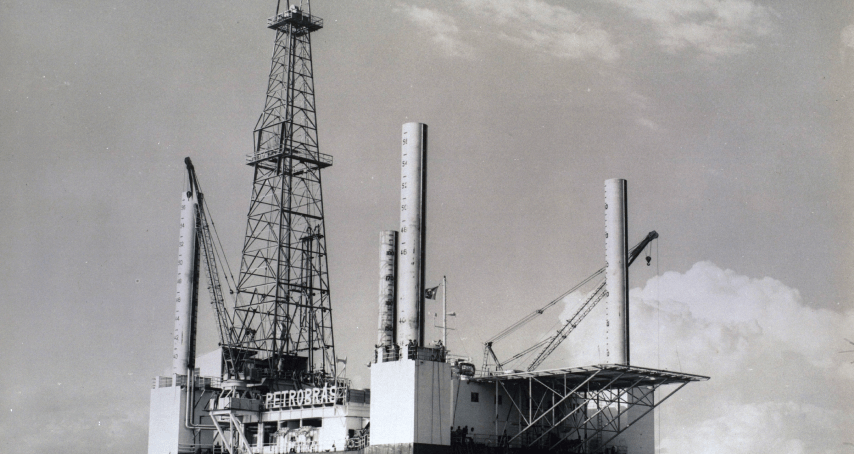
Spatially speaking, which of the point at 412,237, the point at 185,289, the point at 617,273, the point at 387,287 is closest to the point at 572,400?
the point at 617,273

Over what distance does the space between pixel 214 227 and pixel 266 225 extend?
212 inches

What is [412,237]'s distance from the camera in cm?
7444

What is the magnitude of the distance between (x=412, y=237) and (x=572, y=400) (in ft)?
61.2

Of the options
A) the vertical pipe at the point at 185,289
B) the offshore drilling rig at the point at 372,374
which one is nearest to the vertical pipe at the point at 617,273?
the offshore drilling rig at the point at 372,374

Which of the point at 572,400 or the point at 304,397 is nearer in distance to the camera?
the point at 572,400

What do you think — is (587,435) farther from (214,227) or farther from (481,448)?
(214,227)

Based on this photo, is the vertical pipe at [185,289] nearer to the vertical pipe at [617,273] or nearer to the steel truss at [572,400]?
the steel truss at [572,400]

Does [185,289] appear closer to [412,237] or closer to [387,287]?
[387,287]

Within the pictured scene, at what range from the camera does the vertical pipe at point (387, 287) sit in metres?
77.0

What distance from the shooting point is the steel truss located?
245 feet

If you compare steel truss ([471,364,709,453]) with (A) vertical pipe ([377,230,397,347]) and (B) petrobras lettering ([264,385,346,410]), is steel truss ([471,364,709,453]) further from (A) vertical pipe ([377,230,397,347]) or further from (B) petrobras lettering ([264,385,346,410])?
(B) petrobras lettering ([264,385,346,410])

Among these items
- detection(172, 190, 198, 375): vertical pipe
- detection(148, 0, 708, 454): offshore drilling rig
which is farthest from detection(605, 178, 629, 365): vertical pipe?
detection(172, 190, 198, 375): vertical pipe

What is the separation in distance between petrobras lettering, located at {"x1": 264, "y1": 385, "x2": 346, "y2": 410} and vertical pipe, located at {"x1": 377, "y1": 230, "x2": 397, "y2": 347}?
23.7ft

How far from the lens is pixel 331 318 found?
99.6 metres
